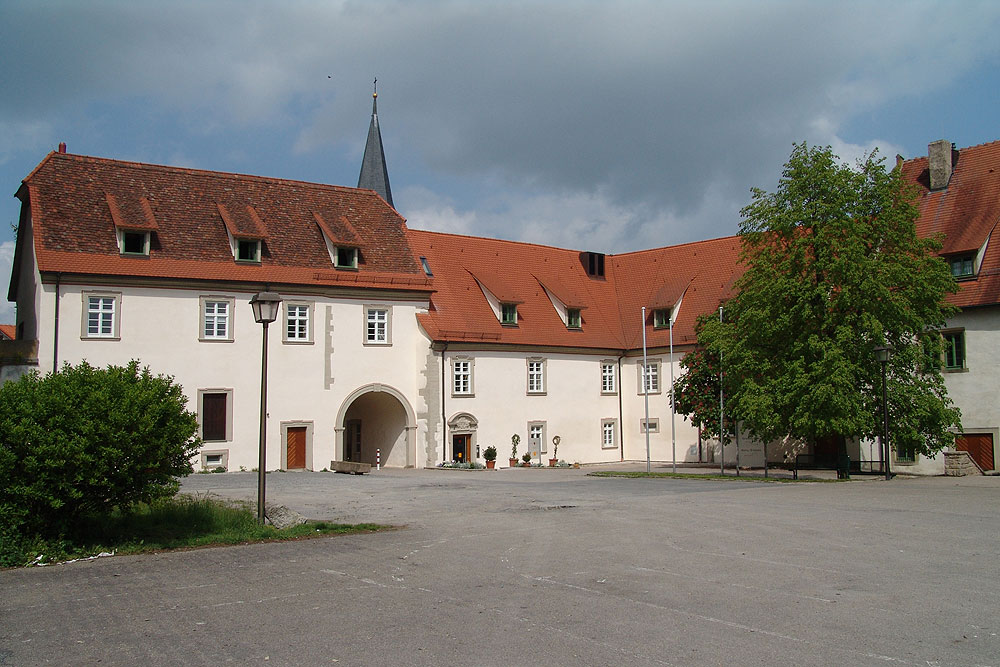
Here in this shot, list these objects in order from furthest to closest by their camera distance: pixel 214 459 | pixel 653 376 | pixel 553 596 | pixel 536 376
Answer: pixel 653 376 < pixel 536 376 < pixel 214 459 < pixel 553 596

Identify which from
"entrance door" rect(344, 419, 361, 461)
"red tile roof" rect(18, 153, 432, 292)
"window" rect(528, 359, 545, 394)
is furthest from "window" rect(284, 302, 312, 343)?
"window" rect(528, 359, 545, 394)

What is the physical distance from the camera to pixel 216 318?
115ft

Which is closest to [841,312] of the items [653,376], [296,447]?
[653,376]

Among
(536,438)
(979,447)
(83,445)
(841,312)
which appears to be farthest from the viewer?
(536,438)

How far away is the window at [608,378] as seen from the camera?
45.7 m

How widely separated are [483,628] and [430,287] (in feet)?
104

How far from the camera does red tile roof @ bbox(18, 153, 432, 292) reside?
3322 cm

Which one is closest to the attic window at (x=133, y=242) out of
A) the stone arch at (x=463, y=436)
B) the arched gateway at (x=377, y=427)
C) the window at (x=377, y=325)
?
the window at (x=377, y=325)

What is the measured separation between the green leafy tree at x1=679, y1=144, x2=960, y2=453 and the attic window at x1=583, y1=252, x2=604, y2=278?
18666mm

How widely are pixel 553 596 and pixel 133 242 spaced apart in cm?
2899

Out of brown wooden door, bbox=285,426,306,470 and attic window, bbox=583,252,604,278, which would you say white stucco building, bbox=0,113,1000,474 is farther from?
attic window, bbox=583,252,604,278

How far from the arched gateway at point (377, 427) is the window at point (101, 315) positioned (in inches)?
358

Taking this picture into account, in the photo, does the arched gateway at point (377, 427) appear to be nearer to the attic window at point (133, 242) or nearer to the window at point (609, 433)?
the attic window at point (133, 242)

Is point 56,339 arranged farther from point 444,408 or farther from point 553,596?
point 553,596
